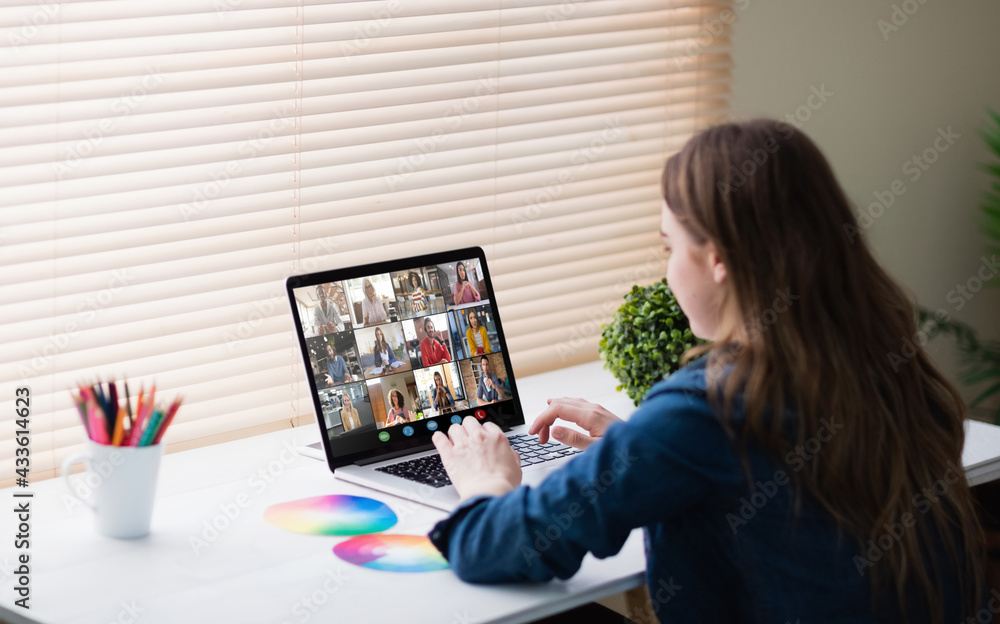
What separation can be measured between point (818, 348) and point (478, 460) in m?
0.46

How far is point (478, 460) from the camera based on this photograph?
1.19 meters

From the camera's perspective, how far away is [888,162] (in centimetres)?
237
